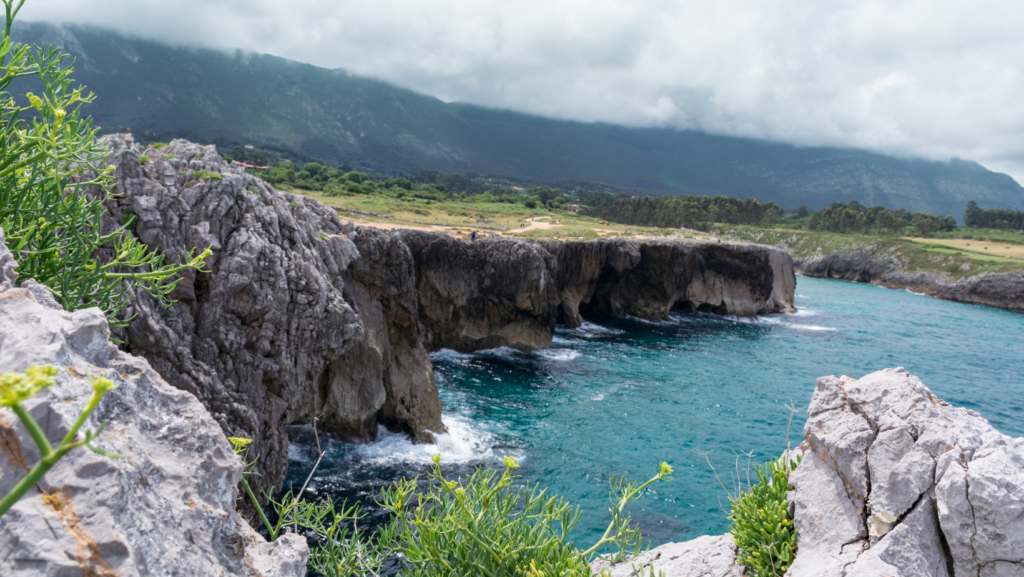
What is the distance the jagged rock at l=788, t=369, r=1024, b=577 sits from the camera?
5.11m

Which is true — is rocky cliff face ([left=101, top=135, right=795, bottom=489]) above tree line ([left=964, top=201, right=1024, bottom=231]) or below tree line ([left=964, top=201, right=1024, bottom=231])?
below

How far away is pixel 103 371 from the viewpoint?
3100mm

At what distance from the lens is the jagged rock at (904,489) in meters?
5.11

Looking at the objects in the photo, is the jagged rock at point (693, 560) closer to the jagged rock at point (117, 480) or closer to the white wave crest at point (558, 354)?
the jagged rock at point (117, 480)

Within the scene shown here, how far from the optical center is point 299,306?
13.5 meters

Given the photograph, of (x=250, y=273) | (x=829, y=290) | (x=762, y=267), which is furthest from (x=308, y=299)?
(x=829, y=290)

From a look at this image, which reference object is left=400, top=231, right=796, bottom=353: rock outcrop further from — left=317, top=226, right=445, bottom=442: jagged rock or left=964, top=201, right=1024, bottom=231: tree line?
left=964, top=201, right=1024, bottom=231: tree line

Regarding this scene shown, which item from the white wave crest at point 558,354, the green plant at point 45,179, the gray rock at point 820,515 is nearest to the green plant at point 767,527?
the gray rock at point 820,515

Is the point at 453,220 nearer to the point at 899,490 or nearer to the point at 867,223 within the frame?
the point at 899,490

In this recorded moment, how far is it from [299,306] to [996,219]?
633 feet

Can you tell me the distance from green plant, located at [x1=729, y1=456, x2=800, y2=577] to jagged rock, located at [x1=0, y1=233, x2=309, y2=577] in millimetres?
5444

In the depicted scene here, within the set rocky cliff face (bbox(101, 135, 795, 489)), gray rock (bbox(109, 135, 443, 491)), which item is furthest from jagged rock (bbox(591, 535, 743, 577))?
gray rock (bbox(109, 135, 443, 491))

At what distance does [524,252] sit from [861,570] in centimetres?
2900

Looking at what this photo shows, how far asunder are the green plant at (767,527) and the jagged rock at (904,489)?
0.21 m
